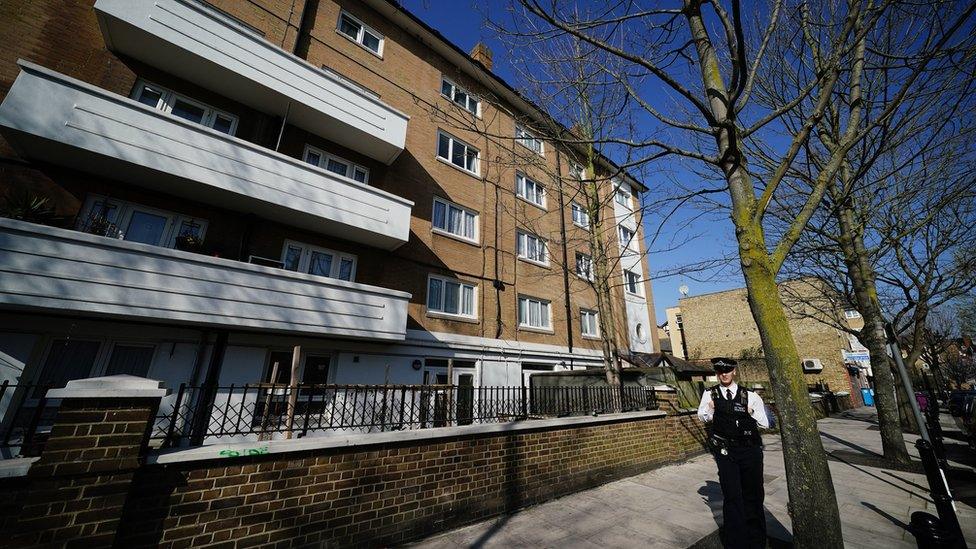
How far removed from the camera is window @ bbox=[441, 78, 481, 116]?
50.9 feet

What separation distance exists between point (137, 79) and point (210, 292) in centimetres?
582

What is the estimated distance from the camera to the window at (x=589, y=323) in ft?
58.2

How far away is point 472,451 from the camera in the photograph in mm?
5371

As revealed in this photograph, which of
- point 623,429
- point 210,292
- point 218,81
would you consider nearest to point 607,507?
point 623,429

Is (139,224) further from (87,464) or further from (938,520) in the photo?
(938,520)

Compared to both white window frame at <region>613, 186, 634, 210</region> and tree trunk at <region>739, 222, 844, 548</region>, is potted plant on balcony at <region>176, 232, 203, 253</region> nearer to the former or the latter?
tree trunk at <region>739, 222, 844, 548</region>

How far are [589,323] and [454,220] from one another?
903 centimetres

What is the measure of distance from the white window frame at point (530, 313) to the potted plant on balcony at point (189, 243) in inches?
419

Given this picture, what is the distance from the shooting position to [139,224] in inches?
314

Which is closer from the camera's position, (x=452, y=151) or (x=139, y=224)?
(x=139, y=224)

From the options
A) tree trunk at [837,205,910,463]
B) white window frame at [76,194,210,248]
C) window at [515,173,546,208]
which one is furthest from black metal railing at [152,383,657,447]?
window at [515,173,546,208]

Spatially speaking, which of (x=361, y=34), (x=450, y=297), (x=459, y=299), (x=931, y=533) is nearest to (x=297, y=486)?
(x=931, y=533)

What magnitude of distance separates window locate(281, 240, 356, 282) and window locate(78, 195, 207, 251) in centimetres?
194

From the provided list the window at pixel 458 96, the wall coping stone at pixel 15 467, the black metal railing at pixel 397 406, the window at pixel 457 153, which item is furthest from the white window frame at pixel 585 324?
the wall coping stone at pixel 15 467
